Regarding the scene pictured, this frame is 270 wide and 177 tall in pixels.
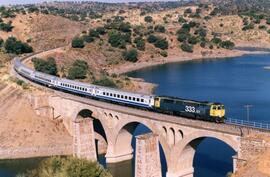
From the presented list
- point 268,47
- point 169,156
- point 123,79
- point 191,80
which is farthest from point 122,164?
point 268,47

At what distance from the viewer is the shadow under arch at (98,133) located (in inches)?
2085

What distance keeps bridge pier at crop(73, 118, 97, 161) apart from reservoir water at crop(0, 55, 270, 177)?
7.12 ft

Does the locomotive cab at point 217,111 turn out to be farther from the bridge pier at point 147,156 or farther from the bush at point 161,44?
the bush at point 161,44

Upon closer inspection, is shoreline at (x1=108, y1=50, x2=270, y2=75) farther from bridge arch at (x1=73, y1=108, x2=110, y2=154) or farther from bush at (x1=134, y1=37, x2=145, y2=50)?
bridge arch at (x1=73, y1=108, x2=110, y2=154)

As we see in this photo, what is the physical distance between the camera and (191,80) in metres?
95.0

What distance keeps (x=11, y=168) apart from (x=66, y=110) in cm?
893

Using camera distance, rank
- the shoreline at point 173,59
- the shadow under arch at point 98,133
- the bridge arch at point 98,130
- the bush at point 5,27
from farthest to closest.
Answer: the bush at point 5,27 → the shoreline at point 173,59 → the shadow under arch at point 98,133 → the bridge arch at point 98,130

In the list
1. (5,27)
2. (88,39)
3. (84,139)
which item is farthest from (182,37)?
(84,139)

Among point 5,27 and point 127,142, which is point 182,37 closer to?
point 5,27

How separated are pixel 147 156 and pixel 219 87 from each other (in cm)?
4614

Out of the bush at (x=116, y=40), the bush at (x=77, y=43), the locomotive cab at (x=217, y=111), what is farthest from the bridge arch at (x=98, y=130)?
the bush at (x=116, y=40)

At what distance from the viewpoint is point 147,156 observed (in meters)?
41.2

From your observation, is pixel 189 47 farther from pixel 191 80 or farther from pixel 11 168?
pixel 11 168

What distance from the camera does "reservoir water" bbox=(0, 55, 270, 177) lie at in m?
47.8
